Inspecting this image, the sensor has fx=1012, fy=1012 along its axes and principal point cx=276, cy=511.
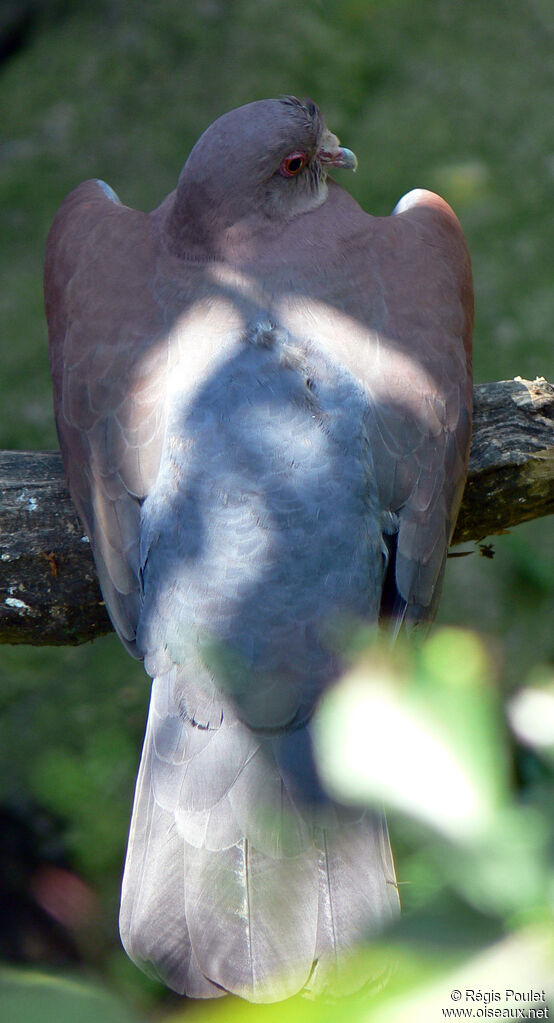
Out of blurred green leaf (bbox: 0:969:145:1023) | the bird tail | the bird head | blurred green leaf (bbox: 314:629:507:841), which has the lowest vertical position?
the bird tail

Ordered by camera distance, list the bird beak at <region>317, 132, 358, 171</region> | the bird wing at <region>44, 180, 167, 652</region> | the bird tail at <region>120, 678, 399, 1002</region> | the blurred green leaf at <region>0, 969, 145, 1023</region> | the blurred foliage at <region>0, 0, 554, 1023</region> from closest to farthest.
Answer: the blurred green leaf at <region>0, 969, 145, 1023</region> < the bird tail at <region>120, 678, 399, 1002</region> < the bird wing at <region>44, 180, 167, 652</region> < the bird beak at <region>317, 132, 358, 171</region> < the blurred foliage at <region>0, 0, 554, 1023</region>

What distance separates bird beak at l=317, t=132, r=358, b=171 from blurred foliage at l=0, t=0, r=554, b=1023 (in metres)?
1.57

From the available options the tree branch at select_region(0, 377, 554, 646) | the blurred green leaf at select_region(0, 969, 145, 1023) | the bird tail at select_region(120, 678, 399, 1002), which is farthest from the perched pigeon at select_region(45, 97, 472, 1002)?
the blurred green leaf at select_region(0, 969, 145, 1023)

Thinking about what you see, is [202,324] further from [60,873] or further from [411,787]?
[60,873]

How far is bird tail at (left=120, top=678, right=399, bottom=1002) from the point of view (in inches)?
63.1

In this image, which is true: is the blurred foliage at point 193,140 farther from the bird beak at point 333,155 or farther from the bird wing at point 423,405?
the bird beak at point 333,155

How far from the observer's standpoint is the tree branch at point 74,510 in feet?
7.29

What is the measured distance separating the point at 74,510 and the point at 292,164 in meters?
0.93

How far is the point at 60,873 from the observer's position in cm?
308

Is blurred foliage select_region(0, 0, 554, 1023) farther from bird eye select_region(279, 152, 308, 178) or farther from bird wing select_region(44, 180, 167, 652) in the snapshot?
bird eye select_region(279, 152, 308, 178)

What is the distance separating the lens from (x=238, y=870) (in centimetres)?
168

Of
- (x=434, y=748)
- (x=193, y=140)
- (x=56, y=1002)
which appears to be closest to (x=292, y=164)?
(x=434, y=748)

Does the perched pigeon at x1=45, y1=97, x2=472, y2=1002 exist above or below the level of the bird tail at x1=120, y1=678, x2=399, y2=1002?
above

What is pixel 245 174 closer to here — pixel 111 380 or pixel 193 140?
pixel 111 380
